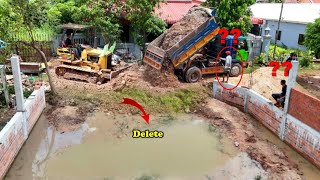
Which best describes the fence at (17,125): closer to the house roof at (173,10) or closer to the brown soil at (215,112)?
the brown soil at (215,112)

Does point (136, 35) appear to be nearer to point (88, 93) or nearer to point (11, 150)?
point (88, 93)

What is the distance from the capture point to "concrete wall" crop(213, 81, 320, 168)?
834cm

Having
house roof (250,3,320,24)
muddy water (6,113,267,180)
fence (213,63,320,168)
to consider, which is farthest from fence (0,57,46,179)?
house roof (250,3,320,24)

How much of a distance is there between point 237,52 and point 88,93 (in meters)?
7.03

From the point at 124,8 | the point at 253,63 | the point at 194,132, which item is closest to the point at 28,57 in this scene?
the point at 124,8

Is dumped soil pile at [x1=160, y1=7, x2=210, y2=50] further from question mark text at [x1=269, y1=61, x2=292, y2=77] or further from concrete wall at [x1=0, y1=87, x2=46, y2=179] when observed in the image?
concrete wall at [x1=0, y1=87, x2=46, y2=179]

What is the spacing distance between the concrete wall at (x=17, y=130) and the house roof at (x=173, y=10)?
1105 cm

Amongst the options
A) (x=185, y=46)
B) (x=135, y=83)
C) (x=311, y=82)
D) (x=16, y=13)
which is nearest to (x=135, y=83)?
(x=135, y=83)

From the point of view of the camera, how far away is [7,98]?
10828 mm

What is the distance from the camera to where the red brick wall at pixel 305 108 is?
8211 millimetres

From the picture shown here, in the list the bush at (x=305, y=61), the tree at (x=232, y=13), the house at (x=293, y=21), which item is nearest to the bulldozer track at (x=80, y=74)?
the tree at (x=232, y=13)

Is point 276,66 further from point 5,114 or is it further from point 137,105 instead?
point 5,114

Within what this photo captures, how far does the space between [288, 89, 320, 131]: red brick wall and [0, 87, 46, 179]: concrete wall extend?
26.0 ft

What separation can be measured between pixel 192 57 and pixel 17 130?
26.1 feet
